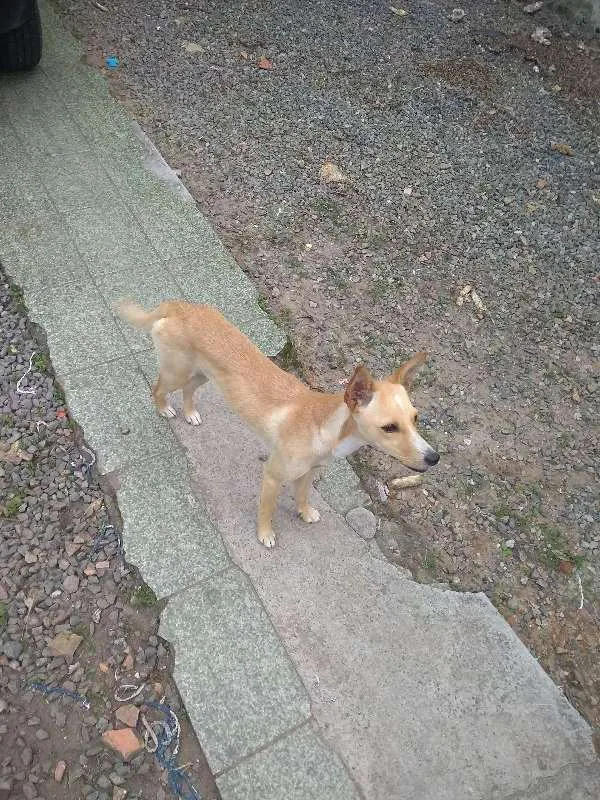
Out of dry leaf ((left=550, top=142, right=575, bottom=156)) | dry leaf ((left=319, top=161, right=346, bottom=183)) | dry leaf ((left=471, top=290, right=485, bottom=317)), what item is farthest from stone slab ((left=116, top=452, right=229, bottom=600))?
dry leaf ((left=550, top=142, right=575, bottom=156))

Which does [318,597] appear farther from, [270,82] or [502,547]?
[270,82]

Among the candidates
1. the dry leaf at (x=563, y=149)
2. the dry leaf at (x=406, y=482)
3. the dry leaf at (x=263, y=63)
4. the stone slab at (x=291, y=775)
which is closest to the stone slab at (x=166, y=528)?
the stone slab at (x=291, y=775)

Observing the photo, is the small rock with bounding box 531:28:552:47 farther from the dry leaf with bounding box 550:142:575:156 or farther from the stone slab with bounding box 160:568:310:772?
the stone slab with bounding box 160:568:310:772

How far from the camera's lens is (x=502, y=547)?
386 centimetres

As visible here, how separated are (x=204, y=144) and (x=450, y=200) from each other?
261 centimetres

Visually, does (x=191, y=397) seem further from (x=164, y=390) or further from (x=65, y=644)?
(x=65, y=644)

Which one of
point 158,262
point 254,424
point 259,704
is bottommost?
point 259,704

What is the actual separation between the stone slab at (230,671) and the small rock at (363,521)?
2.49 ft

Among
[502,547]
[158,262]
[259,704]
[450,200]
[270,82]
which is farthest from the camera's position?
[270,82]

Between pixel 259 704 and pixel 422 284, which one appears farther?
pixel 422 284

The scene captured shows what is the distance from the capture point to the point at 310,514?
3691 mm

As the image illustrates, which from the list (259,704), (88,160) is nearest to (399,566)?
(259,704)

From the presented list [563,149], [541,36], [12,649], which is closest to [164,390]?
[12,649]

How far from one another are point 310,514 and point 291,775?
1.37 metres
